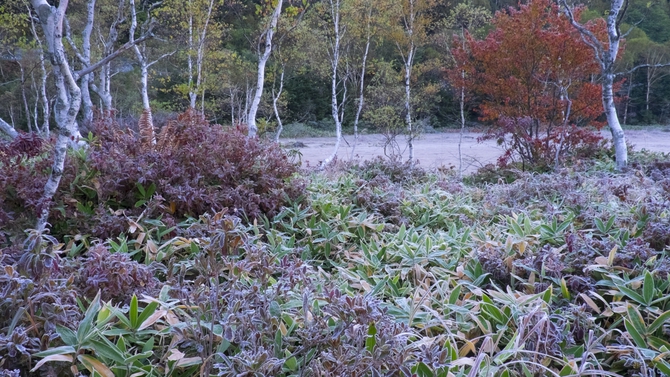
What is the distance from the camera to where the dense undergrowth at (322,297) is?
132 centimetres

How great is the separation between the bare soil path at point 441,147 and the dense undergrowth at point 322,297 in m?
11.0

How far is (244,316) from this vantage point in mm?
1379

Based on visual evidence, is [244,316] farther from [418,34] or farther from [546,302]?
[418,34]

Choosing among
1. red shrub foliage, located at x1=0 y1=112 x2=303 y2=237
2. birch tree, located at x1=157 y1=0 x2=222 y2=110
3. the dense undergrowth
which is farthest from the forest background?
the dense undergrowth

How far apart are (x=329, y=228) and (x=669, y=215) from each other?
5.89ft

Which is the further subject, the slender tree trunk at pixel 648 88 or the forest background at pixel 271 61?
the slender tree trunk at pixel 648 88

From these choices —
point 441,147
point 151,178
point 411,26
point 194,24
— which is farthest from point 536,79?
point 441,147

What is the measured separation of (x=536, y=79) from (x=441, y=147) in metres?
10.5

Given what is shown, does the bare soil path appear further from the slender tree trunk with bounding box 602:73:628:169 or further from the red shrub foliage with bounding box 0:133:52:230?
the red shrub foliage with bounding box 0:133:52:230

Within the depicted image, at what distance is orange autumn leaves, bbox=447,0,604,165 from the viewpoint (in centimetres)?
773

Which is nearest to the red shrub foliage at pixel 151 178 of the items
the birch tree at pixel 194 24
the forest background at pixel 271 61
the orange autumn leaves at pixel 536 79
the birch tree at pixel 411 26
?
the forest background at pixel 271 61

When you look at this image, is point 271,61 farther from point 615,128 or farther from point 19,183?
point 19,183

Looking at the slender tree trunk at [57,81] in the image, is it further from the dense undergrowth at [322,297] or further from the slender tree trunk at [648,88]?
the slender tree trunk at [648,88]

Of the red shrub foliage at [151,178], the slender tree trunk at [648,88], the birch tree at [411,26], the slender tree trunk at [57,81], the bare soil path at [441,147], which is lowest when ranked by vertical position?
the bare soil path at [441,147]
